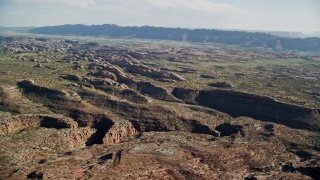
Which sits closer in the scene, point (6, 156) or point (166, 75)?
point (6, 156)

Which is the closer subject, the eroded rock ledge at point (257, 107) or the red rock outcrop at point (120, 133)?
the red rock outcrop at point (120, 133)

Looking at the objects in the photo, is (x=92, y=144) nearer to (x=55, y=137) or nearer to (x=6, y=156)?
(x=55, y=137)

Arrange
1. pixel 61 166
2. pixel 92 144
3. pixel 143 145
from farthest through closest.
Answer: pixel 92 144 < pixel 143 145 < pixel 61 166

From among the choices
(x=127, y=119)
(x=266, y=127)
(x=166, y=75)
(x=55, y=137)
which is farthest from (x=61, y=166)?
(x=166, y=75)

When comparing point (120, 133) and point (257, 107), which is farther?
point (257, 107)

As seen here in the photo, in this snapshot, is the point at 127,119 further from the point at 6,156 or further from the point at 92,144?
the point at 6,156

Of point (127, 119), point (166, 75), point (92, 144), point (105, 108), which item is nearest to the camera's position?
point (92, 144)

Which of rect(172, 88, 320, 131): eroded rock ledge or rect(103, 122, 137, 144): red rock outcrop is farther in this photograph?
rect(172, 88, 320, 131): eroded rock ledge

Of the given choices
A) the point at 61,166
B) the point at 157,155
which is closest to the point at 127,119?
the point at 157,155

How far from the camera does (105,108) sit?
85.5 metres

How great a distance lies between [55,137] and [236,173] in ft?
96.0

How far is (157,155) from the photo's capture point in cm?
6103

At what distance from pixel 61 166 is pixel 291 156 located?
36.4 metres

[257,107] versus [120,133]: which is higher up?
[257,107]
